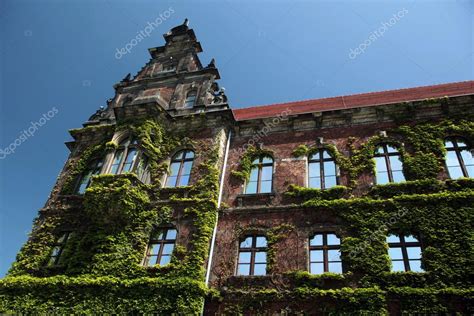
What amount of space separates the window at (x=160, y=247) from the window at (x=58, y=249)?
165 inches

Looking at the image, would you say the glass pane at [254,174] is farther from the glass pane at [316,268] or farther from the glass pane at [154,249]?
the glass pane at [154,249]

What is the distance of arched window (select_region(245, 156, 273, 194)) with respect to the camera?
14875mm

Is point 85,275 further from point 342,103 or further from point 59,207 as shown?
point 342,103

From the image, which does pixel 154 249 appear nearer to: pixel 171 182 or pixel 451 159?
pixel 171 182

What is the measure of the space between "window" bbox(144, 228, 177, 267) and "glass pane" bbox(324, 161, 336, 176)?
21.9ft

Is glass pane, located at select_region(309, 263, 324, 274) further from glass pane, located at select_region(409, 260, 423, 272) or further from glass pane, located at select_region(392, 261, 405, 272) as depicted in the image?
glass pane, located at select_region(409, 260, 423, 272)

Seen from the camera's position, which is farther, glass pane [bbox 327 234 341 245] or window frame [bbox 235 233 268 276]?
window frame [bbox 235 233 268 276]

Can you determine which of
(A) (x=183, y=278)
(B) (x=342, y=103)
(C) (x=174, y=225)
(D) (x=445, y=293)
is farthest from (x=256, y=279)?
(B) (x=342, y=103)

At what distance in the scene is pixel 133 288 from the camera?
12414 millimetres

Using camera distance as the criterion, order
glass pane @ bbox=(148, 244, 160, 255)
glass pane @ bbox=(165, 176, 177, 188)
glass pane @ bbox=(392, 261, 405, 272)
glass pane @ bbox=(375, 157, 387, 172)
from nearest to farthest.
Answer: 1. glass pane @ bbox=(392, 261, 405, 272)
2. glass pane @ bbox=(148, 244, 160, 255)
3. glass pane @ bbox=(375, 157, 387, 172)
4. glass pane @ bbox=(165, 176, 177, 188)

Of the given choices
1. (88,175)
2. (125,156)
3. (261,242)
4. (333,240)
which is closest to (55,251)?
(88,175)

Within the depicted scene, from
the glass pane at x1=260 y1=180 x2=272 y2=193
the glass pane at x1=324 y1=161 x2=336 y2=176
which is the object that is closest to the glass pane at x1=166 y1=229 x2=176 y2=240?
the glass pane at x1=260 y1=180 x2=272 y2=193

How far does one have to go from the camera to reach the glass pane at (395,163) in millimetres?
13758

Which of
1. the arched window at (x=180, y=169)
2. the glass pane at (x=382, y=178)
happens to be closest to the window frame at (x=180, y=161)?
the arched window at (x=180, y=169)
